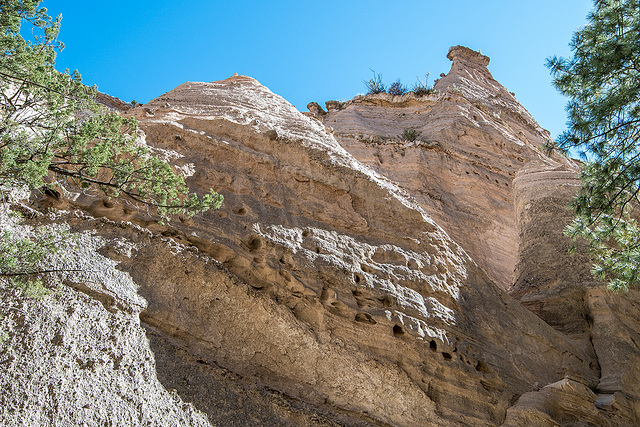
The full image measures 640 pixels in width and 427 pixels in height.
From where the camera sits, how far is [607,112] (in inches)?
292

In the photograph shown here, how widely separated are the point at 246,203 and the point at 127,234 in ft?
6.02

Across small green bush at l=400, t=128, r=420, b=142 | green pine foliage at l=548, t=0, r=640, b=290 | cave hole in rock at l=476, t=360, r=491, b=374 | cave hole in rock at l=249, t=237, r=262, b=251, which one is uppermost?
small green bush at l=400, t=128, r=420, b=142

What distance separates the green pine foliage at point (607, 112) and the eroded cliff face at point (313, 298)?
1.94 metres

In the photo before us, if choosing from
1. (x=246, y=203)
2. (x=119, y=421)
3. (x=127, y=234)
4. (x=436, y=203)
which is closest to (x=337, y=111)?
(x=436, y=203)

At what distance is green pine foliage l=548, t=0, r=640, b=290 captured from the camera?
720cm

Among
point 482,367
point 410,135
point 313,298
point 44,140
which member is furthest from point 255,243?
point 410,135

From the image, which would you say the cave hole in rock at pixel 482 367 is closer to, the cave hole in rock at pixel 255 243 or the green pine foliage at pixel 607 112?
the green pine foliage at pixel 607 112

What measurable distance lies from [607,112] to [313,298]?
474 centimetres

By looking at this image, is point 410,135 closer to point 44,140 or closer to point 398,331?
point 398,331

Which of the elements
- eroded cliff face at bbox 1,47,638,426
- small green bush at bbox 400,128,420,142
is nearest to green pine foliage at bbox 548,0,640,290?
eroded cliff face at bbox 1,47,638,426

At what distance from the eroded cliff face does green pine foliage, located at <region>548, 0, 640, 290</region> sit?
1938 millimetres

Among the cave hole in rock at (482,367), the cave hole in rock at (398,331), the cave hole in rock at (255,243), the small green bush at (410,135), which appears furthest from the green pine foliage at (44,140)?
the small green bush at (410,135)

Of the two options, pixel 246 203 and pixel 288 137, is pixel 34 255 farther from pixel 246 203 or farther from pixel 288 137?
pixel 288 137

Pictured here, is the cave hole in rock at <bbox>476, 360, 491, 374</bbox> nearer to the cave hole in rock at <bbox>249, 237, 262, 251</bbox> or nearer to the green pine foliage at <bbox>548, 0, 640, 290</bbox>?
the green pine foliage at <bbox>548, 0, 640, 290</bbox>
